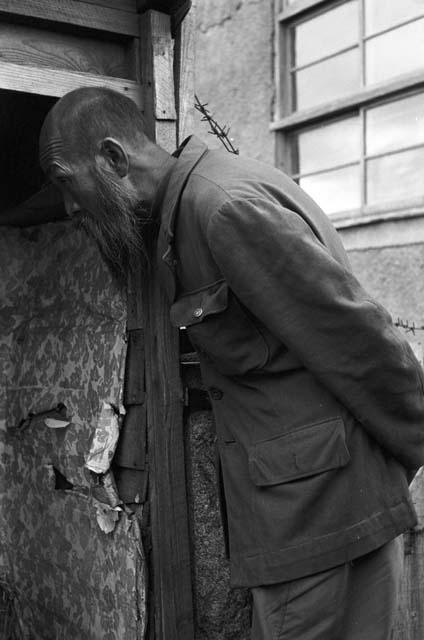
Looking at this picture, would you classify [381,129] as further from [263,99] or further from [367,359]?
[367,359]

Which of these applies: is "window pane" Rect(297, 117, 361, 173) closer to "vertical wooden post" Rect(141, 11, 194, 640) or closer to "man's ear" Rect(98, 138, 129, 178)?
"vertical wooden post" Rect(141, 11, 194, 640)

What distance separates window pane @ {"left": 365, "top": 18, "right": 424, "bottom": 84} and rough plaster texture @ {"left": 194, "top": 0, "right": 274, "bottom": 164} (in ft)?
3.33

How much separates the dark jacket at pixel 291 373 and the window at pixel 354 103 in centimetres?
381

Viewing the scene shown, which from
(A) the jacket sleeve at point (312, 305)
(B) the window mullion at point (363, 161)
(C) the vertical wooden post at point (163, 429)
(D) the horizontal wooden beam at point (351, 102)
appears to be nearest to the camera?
(A) the jacket sleeve at point (312, 305)

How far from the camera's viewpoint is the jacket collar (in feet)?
6.40

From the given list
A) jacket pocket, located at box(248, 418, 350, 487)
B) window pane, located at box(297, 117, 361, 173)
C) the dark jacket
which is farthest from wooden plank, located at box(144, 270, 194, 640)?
window pane, located at box(297, 117, 361, 173)

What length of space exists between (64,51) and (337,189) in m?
4.15

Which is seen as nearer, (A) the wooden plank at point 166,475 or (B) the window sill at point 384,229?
(A) the wooden plank at point 166,475

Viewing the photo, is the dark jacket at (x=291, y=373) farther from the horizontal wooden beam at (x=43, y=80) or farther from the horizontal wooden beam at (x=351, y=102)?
the horizontal wooden beam at (x=351, y=102)

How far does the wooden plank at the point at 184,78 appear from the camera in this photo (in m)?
2.47

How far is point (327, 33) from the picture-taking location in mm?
6340

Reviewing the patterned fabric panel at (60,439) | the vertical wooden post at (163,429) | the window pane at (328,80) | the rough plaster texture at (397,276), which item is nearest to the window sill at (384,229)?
the rough plaster texture at (397,276)

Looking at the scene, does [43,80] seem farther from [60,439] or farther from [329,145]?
[329,145]

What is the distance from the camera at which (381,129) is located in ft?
19.5
